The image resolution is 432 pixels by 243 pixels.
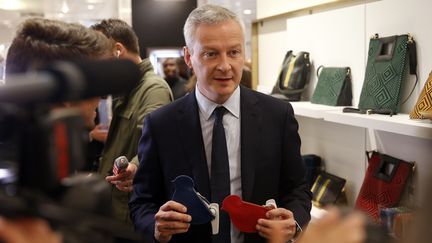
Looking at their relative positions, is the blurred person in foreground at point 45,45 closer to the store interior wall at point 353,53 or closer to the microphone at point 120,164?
the microphone at point 120,164

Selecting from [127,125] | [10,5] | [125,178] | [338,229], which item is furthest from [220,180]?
[10,5]

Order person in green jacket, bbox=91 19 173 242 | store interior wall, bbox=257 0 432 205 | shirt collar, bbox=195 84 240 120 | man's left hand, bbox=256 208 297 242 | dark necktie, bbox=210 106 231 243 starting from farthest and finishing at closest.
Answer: person in green jacket, bbox=91 19 173 242
store interior wall, bbox=257 0 432 205
shirt collar, bbox=195 84 240 120
dark necktie, bbox=210 106 231 243
man's left hand, bbox=256 208 297 242

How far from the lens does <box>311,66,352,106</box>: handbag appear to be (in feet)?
9.18

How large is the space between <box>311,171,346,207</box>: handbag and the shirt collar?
4.29 ft

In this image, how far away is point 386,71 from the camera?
94.0 inches

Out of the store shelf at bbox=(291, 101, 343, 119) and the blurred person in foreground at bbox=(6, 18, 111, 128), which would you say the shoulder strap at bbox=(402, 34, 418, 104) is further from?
the blurred person in foreground at bbox=(6, 18, 111, 128)

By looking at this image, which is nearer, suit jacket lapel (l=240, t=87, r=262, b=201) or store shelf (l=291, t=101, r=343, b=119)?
suit jacket lapel (l=240, t=87, r=262, b=201)

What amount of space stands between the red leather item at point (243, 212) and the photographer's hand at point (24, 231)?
0.98 meters

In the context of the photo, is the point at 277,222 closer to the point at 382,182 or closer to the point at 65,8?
the point at 382,182

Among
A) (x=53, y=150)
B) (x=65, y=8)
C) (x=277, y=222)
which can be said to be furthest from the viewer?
(x=65, y=8)

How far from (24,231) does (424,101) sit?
187 cm

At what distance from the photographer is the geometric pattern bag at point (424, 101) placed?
80.3 inches

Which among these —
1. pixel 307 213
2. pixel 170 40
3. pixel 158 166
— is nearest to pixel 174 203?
pixel 158 166

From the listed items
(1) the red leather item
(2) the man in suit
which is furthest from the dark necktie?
(1) the red leather item
